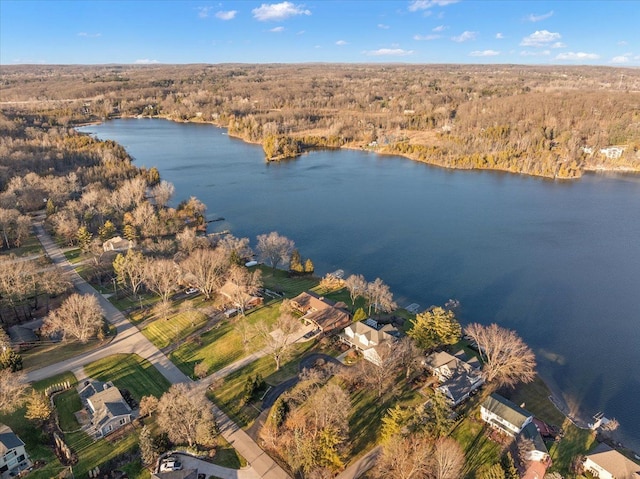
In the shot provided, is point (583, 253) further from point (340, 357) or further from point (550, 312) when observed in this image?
point (340, 357)

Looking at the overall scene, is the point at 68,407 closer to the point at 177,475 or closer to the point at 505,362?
the point at 177,475

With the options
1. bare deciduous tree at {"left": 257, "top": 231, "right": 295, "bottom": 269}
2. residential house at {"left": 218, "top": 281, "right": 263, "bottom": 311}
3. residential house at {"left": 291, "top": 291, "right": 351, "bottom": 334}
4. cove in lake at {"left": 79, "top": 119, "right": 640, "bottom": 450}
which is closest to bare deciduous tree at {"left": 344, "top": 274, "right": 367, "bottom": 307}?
residential house at {"left": 291, "top": 291, "right": 351, "bottom": 334}

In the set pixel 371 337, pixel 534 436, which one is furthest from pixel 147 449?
pixel 534 436

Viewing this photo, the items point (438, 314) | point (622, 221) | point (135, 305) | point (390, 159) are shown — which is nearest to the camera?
point (438, 314)

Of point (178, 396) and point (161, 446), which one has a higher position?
point (178, 396)

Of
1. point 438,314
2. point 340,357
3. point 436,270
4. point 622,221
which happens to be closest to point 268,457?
point 340,357

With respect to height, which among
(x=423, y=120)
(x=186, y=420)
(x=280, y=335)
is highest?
(x=423, y=120)

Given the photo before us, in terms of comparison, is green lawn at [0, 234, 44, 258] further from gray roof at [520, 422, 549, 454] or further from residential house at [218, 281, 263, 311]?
gray roof at [520, 422, 549, 454]

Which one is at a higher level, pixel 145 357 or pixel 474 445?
pixel 145 357
